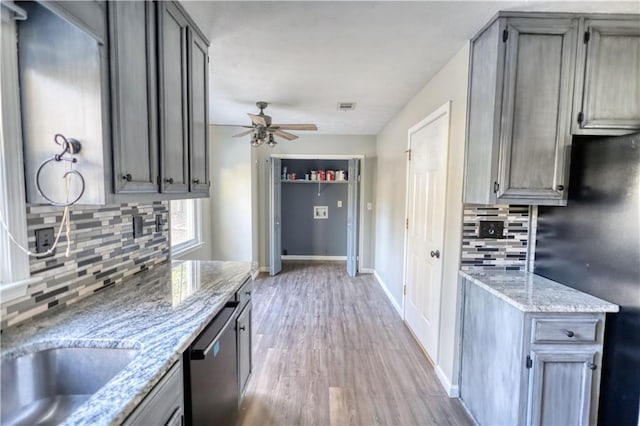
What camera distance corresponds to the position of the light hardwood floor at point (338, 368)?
77.9 inches

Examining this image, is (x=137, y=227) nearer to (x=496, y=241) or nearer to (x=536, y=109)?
(x=496, y=241)

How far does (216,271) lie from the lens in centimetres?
199

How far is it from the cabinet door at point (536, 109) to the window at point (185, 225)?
11.2 ft

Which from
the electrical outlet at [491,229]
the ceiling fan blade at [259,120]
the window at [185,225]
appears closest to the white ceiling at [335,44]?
the ceiling fan blade at [259,120]

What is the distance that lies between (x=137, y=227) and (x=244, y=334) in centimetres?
94

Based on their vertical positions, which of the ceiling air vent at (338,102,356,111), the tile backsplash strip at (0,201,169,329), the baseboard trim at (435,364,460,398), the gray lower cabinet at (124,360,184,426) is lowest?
the baseboard trim at (435,364,460,398)

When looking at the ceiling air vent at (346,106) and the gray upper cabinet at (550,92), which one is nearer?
the gray upper cabinet at (550,92)

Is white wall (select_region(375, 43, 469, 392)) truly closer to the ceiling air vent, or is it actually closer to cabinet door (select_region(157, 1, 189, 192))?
the ceiling air vent

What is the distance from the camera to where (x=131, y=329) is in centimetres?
112

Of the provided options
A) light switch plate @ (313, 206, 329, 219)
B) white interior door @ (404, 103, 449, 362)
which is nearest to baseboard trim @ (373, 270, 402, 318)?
white interior door @ (404, 103, 449, 362)

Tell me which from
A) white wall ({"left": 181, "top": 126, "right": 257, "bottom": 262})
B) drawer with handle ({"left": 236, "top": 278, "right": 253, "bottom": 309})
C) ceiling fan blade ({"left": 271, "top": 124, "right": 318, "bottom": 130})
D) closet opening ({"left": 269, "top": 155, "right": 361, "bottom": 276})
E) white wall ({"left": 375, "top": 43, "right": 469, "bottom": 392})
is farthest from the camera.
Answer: closet opening ({"left": 269, "top": 155, "right": 361, "bottom": 276})

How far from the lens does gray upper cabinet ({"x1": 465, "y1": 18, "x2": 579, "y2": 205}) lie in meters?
1.70

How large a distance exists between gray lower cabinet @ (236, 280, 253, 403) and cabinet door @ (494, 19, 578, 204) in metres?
1.65

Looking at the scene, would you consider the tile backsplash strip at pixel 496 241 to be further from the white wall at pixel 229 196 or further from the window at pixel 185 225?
the white wall at pixel 229 196
